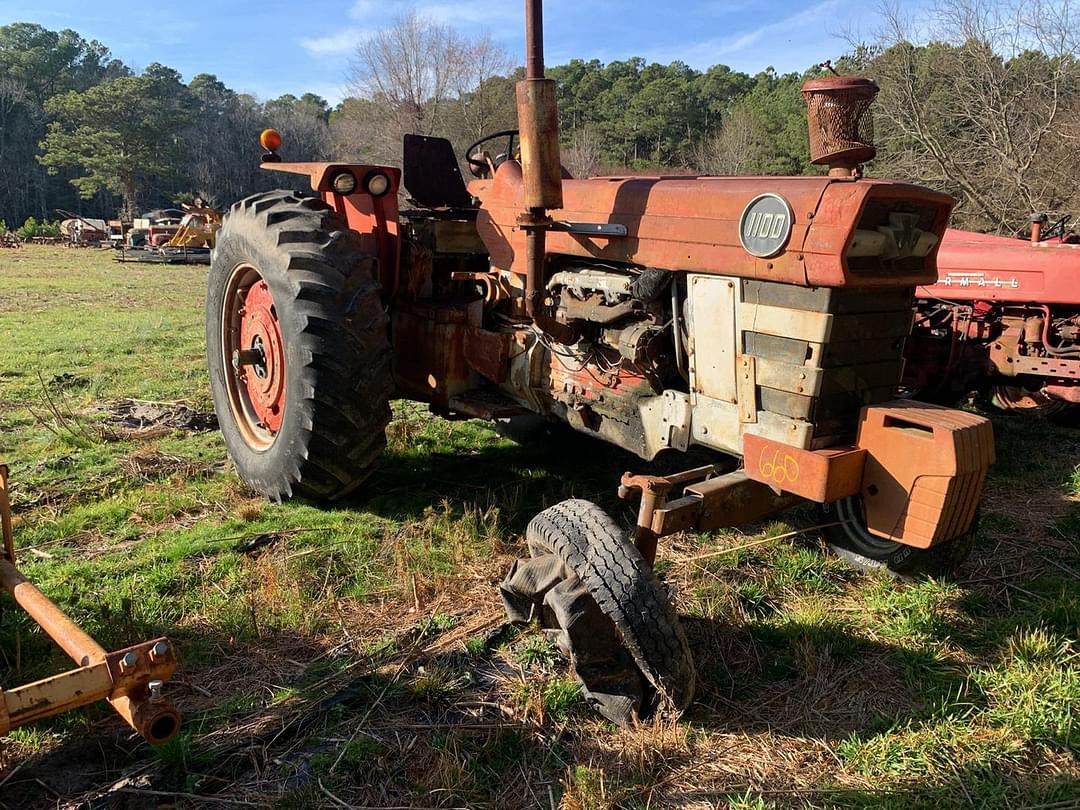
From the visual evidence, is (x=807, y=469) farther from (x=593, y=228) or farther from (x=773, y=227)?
(x=593, y=228)

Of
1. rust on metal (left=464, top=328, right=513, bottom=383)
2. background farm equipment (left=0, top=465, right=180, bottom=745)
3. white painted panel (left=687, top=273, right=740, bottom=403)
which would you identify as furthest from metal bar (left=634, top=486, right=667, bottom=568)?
rust on metal (left=464, top=328, right=513, bottom=383)

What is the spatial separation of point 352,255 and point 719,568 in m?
2.17

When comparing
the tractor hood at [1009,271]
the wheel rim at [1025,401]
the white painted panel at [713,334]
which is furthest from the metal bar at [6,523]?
the wheel rim at [1025,401]

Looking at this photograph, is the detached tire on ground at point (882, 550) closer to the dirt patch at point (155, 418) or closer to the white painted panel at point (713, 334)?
the white painted panel at point (713, 334)

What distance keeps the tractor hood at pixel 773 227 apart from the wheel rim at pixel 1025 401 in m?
3.72

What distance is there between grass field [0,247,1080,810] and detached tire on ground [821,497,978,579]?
0.09m

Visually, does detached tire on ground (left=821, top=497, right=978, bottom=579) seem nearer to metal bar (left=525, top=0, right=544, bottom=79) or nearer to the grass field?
the grass field

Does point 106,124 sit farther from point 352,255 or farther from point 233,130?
point 352,255

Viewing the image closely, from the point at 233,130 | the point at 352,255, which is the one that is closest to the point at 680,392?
the point at 352,255

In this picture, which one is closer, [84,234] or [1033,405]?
[1033,405]

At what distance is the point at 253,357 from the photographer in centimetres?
434

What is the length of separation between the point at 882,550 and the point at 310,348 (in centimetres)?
260

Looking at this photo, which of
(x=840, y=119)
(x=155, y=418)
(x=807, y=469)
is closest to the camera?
(x=807, y=469)

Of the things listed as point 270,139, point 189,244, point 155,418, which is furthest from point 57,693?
point 189,244
